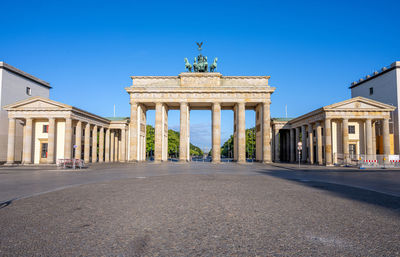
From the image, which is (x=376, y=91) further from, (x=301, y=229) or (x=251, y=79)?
(x=301, y=229)

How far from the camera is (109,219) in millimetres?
6824

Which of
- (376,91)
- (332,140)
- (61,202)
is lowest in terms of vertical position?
(61,202)

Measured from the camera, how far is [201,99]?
52938 mm

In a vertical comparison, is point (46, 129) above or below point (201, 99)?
below

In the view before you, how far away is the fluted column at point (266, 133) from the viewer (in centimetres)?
5159

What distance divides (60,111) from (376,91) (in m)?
56.6

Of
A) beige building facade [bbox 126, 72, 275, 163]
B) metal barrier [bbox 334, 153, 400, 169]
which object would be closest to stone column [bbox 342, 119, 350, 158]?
metal barrier [bbox 334, 153, 400, 169]

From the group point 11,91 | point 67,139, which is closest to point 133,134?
point 67,139

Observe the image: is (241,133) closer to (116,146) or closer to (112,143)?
(112,143)

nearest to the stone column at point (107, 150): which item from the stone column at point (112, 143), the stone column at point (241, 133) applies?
the stone column at point (112, 143)

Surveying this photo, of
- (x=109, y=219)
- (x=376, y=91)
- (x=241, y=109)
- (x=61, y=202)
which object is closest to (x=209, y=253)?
(x=109, y=219)

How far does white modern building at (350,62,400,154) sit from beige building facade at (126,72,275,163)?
2060 cm

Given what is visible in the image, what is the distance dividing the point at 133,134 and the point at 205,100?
15049mm

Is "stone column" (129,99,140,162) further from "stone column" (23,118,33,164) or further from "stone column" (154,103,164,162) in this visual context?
"stone column" (23,118,33,164)
